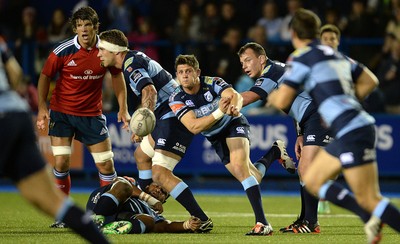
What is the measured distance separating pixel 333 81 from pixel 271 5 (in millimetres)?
10026

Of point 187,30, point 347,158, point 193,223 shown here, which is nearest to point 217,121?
point 193,223

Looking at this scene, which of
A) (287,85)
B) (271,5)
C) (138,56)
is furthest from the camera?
(271,5)

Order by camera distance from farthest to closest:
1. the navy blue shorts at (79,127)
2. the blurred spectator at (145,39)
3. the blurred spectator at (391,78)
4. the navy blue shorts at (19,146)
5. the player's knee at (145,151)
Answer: the blurred spectator at (145,39) → the blurred spectator at (391,78) → the player's knee at (145,151) → the navy blue shorts at (79,127) → the navy blue shorts at (19,146)

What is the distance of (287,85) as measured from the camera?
6836 millimetres

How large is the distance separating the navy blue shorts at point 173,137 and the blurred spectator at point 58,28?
318 inches

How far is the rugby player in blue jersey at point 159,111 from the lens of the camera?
911cm

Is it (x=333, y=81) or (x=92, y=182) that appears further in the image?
(x=92, y=182)

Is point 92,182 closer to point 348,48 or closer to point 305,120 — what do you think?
point 348,48

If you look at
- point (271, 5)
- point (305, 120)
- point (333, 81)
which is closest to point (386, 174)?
point (271, 5)

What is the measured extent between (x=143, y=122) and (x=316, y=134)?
183 cm

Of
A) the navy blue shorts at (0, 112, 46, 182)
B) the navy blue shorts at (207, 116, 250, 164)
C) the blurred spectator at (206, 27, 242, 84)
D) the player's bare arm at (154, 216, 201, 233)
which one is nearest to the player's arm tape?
the player's bare arm at (154, 216, 201, 233)

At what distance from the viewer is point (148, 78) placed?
31.6ft

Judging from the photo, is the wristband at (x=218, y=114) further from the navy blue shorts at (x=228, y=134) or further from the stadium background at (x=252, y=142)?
the stadium background at (x=252, y=142)

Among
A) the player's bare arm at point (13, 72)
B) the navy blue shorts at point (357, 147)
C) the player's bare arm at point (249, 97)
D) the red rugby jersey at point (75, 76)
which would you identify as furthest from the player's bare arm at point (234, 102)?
the player's bare arm at point (13, 72)
